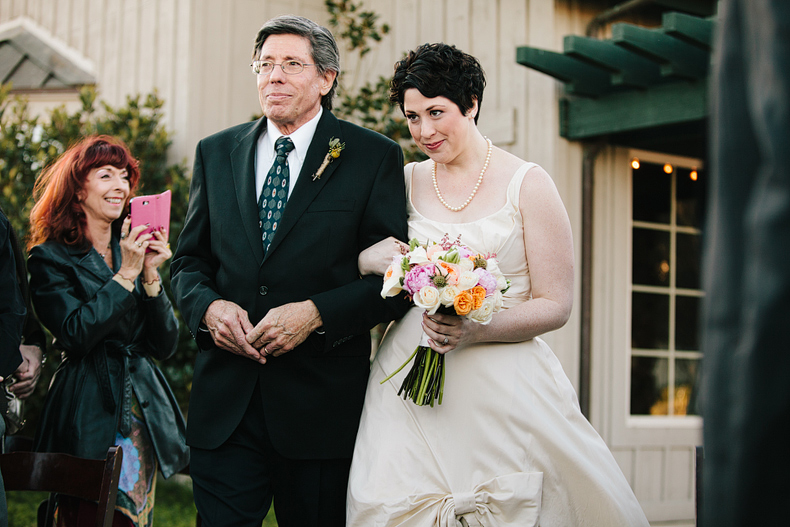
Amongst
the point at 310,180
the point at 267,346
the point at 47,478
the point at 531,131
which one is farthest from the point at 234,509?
the point at 531,131

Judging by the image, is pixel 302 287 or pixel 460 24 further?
pixel 460 24

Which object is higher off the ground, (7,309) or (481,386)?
(7,309)

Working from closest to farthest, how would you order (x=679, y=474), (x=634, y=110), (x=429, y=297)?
(x=429, y=297), (x=634, y=110), (x=679, y=474)

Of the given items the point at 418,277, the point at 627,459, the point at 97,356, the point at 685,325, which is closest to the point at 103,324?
the point at 97,356

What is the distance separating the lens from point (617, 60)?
501 cm

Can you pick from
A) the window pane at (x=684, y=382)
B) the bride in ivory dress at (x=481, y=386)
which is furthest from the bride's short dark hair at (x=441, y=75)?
the window pane at (x=684, y=382)

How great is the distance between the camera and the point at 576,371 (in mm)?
5676

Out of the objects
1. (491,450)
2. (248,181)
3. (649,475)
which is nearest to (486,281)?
(491,450)

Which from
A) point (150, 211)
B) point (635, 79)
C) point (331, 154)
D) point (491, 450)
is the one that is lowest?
point (491, 450)

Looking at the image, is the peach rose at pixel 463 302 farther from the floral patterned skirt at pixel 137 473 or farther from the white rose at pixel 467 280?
the floral patterned skirt at pixel 137 473

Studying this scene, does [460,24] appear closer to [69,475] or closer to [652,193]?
[652,193]

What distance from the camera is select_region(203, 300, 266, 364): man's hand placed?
2.42 m

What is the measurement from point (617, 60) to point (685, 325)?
2432 millimetres

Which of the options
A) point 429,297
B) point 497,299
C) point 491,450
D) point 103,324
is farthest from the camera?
point 103,324
